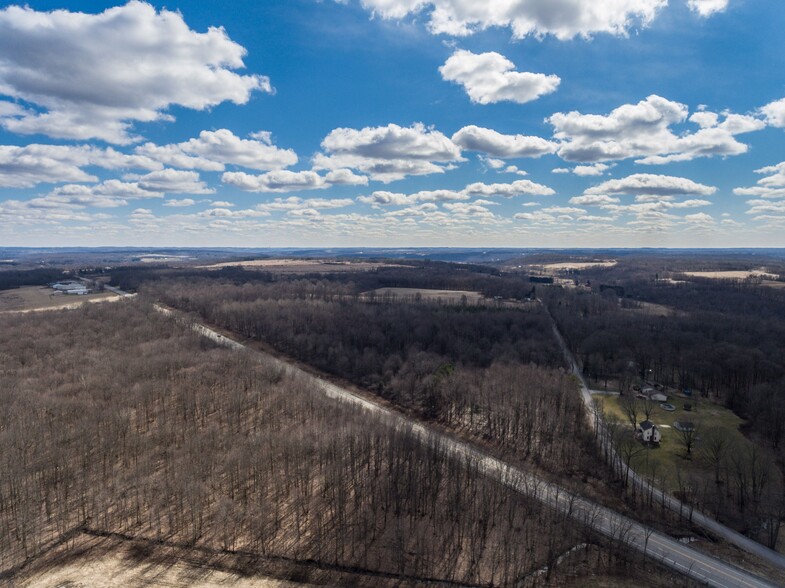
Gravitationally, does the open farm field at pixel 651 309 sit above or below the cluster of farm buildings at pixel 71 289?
below

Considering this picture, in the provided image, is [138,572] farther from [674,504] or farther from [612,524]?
[674,504]

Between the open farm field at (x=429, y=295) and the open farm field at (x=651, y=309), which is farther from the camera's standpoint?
the open farm field at (x=429, y=295)

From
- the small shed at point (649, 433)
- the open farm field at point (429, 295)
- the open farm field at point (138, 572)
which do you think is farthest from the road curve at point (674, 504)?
the open farm field at point (429, 295)

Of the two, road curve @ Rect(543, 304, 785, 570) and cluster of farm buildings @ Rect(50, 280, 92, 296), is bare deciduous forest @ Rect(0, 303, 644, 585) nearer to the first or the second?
road curve @ Rect(543, 304, 785, 570)

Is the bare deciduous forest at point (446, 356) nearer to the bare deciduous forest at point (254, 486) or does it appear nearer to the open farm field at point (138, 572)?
the bare deciduous forest at point (254, 486)

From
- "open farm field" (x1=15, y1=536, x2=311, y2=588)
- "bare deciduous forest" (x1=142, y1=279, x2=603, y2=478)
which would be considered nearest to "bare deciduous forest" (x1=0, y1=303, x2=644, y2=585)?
"open farm field" (x1=15, y1=536, x2=311, y2=588)

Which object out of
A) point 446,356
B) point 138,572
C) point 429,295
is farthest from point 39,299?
point 138,572

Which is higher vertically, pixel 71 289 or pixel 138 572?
pixel 71 289

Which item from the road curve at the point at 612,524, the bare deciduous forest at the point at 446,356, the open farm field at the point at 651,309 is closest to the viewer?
the road curve at the point at 612,524

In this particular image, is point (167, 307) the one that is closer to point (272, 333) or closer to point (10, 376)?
point (272, 333)
